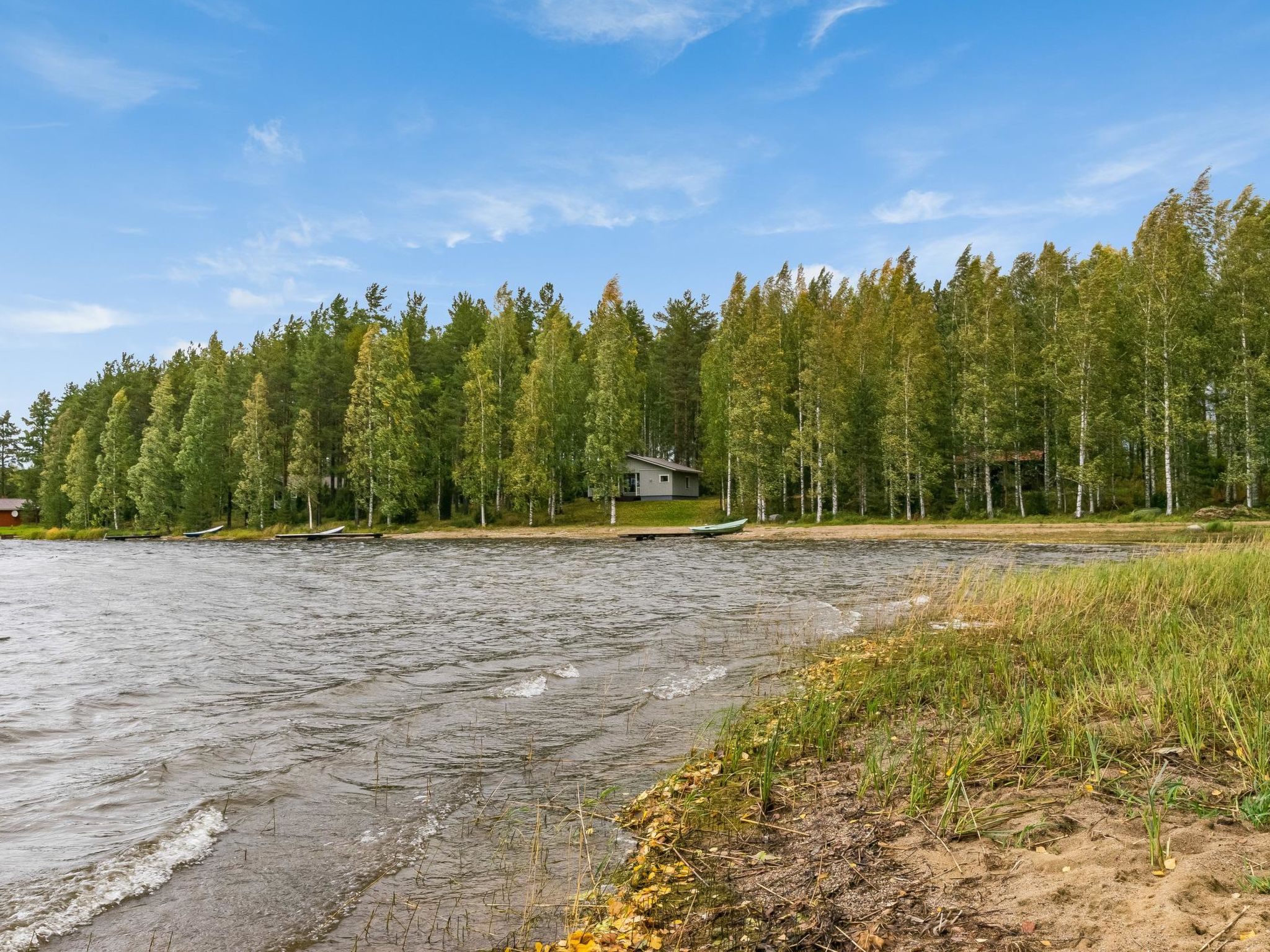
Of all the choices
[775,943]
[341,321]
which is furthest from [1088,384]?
[341,321]

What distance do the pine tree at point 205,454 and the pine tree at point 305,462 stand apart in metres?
11.4

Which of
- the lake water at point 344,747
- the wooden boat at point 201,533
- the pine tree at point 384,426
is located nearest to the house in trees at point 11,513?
the wooden boat at point 201,533

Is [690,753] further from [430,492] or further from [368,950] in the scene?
[430,492]

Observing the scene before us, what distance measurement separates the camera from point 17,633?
704 inches

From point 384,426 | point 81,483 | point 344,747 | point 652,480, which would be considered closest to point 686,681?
point 344,747

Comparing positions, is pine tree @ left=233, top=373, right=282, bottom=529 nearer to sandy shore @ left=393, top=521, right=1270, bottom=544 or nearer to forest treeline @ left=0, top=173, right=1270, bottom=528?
forest treeline @ left=0, top=173, right=1270, bottom=528

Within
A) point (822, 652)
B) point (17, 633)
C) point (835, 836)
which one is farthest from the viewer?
point (17, 633)

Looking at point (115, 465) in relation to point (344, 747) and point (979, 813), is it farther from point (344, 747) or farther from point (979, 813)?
point (979, 813)

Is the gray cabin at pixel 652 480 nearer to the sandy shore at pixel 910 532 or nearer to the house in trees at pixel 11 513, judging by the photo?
the sandy shore at pixel 910 532

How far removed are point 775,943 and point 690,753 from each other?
13.1 ft

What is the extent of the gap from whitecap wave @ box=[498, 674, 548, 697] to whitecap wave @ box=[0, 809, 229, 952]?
4.61m

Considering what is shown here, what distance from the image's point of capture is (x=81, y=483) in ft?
274

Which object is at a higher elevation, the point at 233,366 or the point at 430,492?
the point at 233,366

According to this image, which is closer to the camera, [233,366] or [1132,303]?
[1132,303]
